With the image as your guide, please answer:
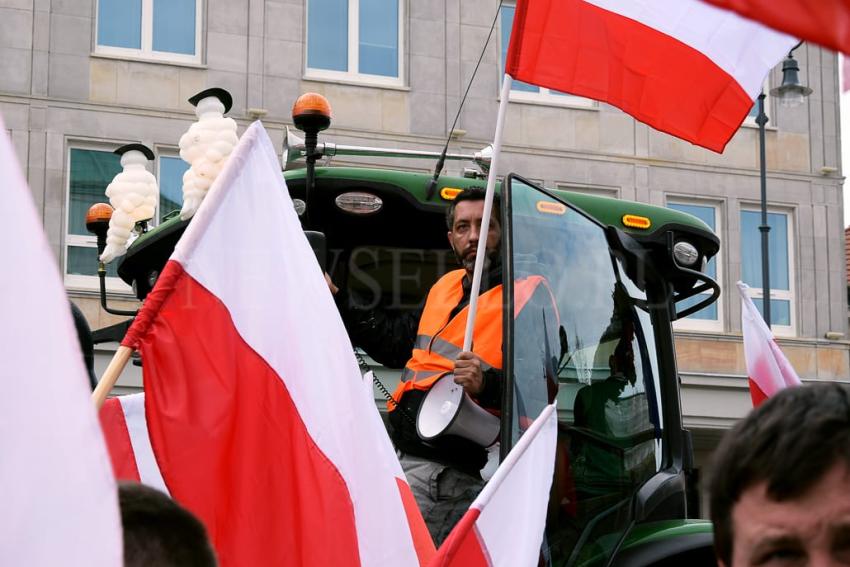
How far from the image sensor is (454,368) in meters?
4.75

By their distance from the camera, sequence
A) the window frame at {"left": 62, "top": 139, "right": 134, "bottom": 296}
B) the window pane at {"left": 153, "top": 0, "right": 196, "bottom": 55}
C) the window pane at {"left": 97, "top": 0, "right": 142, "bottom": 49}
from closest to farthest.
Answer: the window frame at {"left": 62, "top": 139, "right": 134, "bottom": 296}, the window pane at {"left": 97, "top": 0, "right": 142, "bottom": 49}, the window pane at {"left": 153, "top": 0, "right": 196, "bottom": 55}

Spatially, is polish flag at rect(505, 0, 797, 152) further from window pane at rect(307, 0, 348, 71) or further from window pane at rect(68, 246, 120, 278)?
window pane at rect(307, 0, 348, 71)

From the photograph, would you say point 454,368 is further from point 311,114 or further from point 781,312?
point 781,312

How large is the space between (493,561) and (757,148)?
866 inches

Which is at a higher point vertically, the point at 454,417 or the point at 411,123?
the point at 411,123

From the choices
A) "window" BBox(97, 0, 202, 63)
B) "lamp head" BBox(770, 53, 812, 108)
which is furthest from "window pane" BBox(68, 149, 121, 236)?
"lamp head" BBox(770, 53, 812, 108)

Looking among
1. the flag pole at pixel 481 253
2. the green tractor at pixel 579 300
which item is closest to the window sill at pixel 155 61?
the green tractor at pixel 579 300

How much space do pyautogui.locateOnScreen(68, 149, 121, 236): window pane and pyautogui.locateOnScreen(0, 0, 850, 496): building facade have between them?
3 cm

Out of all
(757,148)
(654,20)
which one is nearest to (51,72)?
(757,148)

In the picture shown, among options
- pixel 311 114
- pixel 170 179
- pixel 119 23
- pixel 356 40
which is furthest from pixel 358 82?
pixel 311 114

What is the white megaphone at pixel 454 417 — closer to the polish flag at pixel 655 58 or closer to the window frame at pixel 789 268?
the polish flag at pixel 655 58

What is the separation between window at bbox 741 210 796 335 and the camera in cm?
2500

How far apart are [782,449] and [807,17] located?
2.31 ft

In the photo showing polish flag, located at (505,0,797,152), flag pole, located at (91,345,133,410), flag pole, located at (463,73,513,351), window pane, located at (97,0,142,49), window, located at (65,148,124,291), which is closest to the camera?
flag pole, located at (91,345,133,410)
